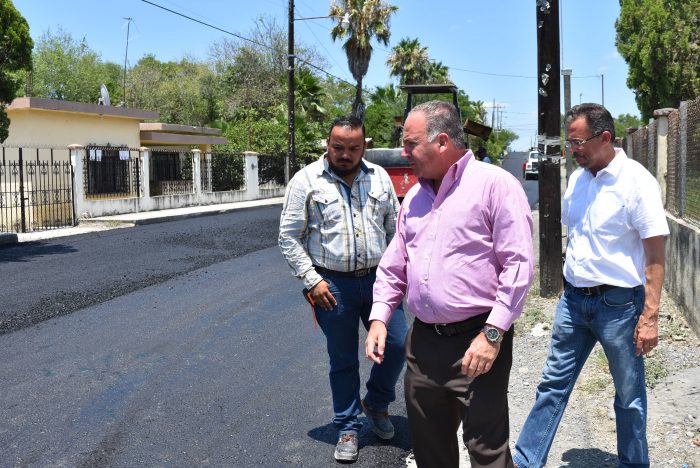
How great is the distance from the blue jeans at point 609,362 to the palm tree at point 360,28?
117 ft

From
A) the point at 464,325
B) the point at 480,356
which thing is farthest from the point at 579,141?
the point at 480,356

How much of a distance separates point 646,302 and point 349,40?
38.0m

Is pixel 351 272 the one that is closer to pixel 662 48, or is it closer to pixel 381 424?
pixel 381 424

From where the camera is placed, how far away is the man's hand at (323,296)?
4.08 metres

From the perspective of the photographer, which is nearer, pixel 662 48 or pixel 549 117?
pixel 549 117

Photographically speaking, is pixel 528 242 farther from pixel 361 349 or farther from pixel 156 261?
pixel 156 261

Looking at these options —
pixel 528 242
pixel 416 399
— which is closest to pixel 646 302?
pixel 528 242

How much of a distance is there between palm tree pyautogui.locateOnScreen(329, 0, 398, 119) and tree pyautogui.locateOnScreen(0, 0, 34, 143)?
24748mm

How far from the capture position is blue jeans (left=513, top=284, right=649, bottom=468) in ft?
11.4

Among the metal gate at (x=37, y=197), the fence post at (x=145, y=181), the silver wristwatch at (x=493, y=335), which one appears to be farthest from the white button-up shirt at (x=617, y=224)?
the fence post at (x=145, y=181)

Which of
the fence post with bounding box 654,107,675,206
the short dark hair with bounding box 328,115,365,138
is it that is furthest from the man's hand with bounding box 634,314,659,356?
the fence post with bounding box 654,107,675,206

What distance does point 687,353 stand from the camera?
5.89 meters

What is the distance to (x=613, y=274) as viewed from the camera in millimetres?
3480

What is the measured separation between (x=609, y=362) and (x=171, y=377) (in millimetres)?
3433
